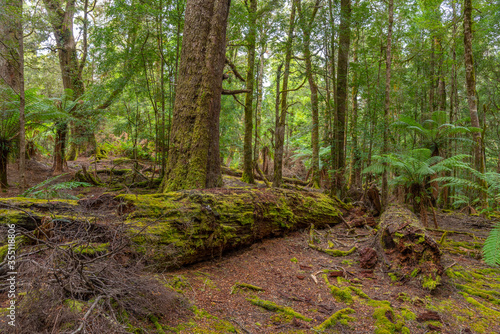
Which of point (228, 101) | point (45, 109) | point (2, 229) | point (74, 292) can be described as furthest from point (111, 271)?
point (228, 101)

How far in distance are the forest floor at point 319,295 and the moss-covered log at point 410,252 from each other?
12 cm

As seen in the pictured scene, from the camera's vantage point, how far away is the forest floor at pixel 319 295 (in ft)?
8.00

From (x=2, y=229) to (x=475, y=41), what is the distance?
15907mm

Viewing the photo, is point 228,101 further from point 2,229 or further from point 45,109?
point 2,229

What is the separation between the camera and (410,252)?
3584mm

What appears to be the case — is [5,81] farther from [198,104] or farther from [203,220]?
[203,220]

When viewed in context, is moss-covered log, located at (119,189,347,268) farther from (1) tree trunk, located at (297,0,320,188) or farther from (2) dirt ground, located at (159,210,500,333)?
(1) tree trunk, located at (297,0,320,188)

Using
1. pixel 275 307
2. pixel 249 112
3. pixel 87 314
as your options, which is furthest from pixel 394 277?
pixel 249 112

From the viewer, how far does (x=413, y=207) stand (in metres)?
5.94

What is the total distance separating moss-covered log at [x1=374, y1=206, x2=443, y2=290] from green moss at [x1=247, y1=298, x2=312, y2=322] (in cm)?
185

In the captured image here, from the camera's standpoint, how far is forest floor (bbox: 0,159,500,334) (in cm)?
244

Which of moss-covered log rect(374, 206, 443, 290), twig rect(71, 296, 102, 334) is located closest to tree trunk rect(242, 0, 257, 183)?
moss-covered log rect(374, 206, 443, 290)

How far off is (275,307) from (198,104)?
3.71 metres

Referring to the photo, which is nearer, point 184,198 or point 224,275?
point 224,275
